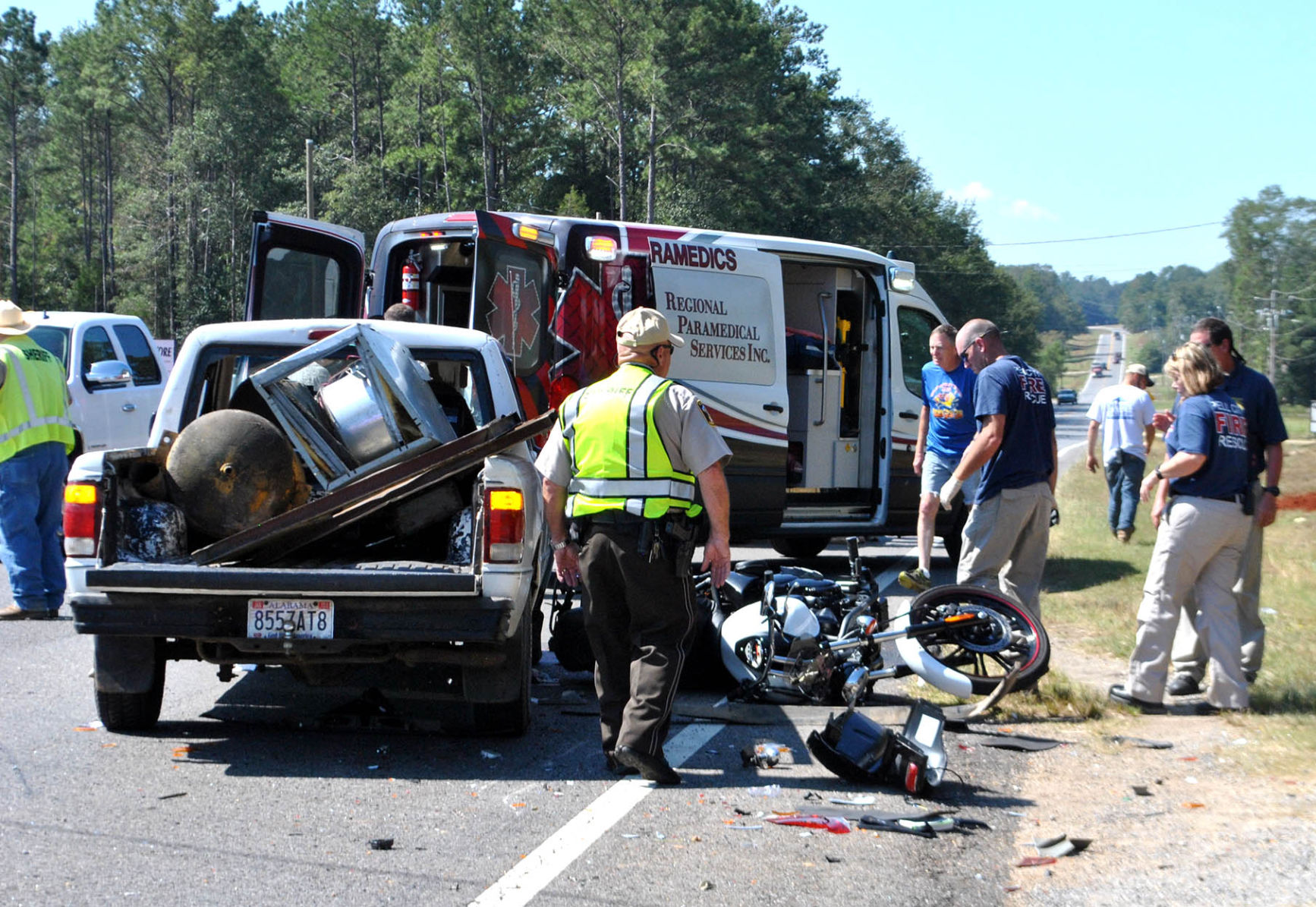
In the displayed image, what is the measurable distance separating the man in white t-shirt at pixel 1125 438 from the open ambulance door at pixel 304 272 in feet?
22.7

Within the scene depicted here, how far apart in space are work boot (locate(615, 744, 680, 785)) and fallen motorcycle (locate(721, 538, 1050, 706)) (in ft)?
4.39

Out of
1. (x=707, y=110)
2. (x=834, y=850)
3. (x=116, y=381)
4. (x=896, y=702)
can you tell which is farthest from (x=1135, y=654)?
(x=707, y=110)

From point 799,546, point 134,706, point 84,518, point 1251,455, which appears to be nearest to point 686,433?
point 84,518

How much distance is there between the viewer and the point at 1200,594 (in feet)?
21.4

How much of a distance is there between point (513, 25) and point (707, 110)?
44.1ft

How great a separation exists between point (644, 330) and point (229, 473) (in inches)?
76.5

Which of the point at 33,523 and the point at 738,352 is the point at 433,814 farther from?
the point at 738,352

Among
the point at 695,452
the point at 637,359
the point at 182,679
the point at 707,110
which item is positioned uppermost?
the point at 707,110

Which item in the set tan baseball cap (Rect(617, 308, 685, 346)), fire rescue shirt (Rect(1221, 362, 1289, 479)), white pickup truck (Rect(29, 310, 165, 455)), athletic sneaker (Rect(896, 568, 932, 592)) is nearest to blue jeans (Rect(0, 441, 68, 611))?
white pickup truck (Rect(29, 310, 165, 455))

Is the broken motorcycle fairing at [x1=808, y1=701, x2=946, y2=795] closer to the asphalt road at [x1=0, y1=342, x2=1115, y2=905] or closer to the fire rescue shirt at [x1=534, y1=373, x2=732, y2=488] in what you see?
the asphalt road at [x1=0, y1=342, x2=1115, y2=905]

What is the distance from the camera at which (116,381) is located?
44.1ft

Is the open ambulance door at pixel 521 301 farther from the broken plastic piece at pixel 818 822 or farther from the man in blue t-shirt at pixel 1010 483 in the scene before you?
the broken plastic piece at pixel 818 822

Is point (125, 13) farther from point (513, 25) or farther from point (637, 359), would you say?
point (637, 359)

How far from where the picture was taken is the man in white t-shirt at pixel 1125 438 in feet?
42.2
